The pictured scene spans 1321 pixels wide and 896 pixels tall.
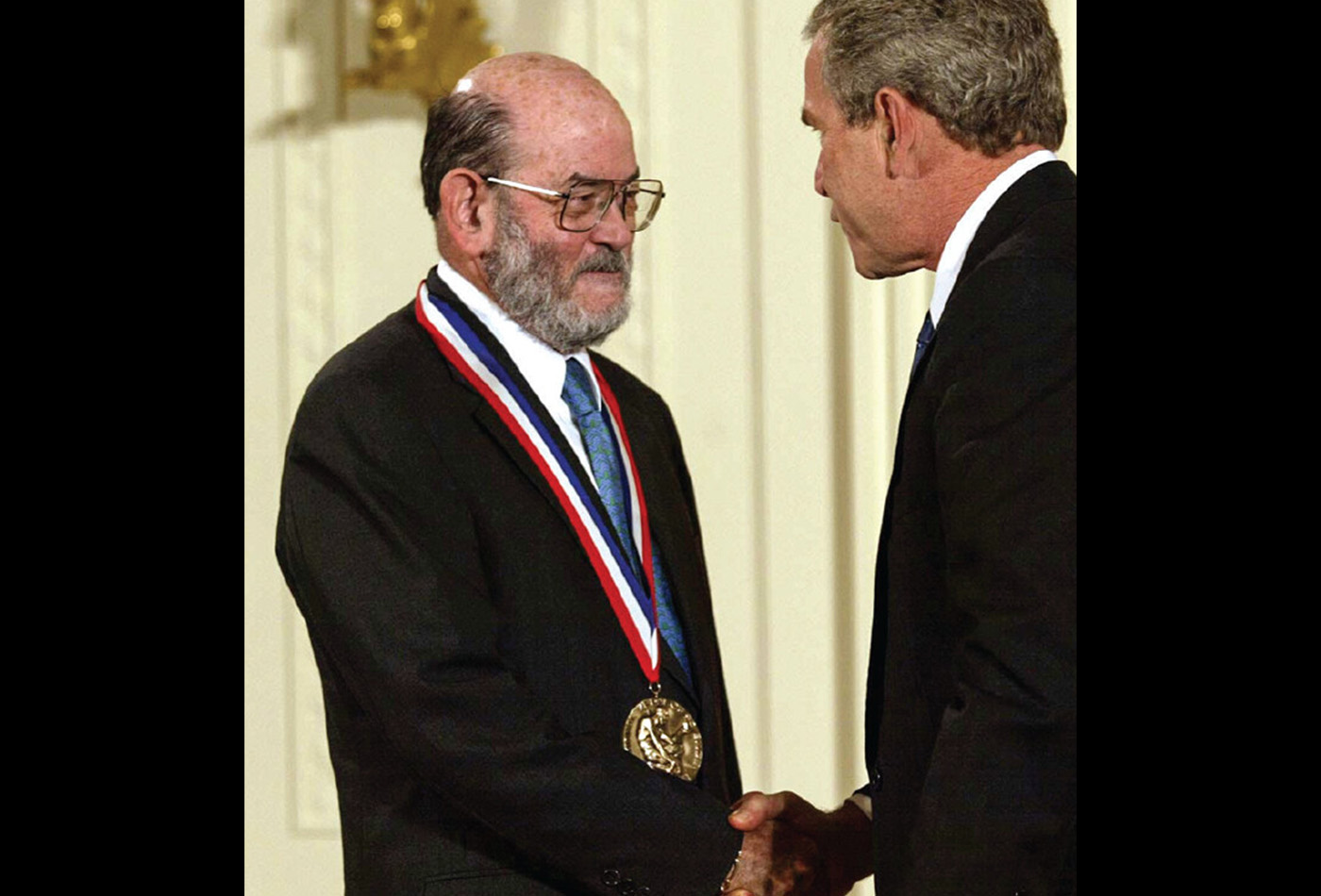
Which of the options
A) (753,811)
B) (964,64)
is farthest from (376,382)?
(964,64)

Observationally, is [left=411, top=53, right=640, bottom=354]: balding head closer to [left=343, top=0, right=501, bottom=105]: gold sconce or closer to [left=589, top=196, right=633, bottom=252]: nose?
[left=589, top=196, right=633, bottom=252]: nose

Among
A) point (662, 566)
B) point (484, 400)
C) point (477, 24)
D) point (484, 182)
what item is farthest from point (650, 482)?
point (477, 24)

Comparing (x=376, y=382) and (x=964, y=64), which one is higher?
(x=964, y=64)

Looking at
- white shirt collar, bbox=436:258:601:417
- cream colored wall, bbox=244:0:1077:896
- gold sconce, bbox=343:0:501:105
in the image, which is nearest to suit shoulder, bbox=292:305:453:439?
white shirt collar, bbox=436:258:601:417

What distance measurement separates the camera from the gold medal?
2719mm

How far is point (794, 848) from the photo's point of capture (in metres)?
2.67

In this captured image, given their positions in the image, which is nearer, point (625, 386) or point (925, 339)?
point (925, 339)

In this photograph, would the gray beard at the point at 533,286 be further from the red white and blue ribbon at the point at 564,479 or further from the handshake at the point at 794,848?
the handshake at the point at 794,848

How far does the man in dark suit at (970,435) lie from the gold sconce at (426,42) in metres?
2.54

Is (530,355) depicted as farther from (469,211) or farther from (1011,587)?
(1011,587)

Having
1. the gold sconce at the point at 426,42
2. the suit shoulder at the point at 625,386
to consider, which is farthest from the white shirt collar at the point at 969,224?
the gold sconce at the point at 426,42

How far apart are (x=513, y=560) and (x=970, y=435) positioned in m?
0.84

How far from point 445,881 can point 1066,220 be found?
128 cm

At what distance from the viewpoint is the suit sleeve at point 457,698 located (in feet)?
8.28
